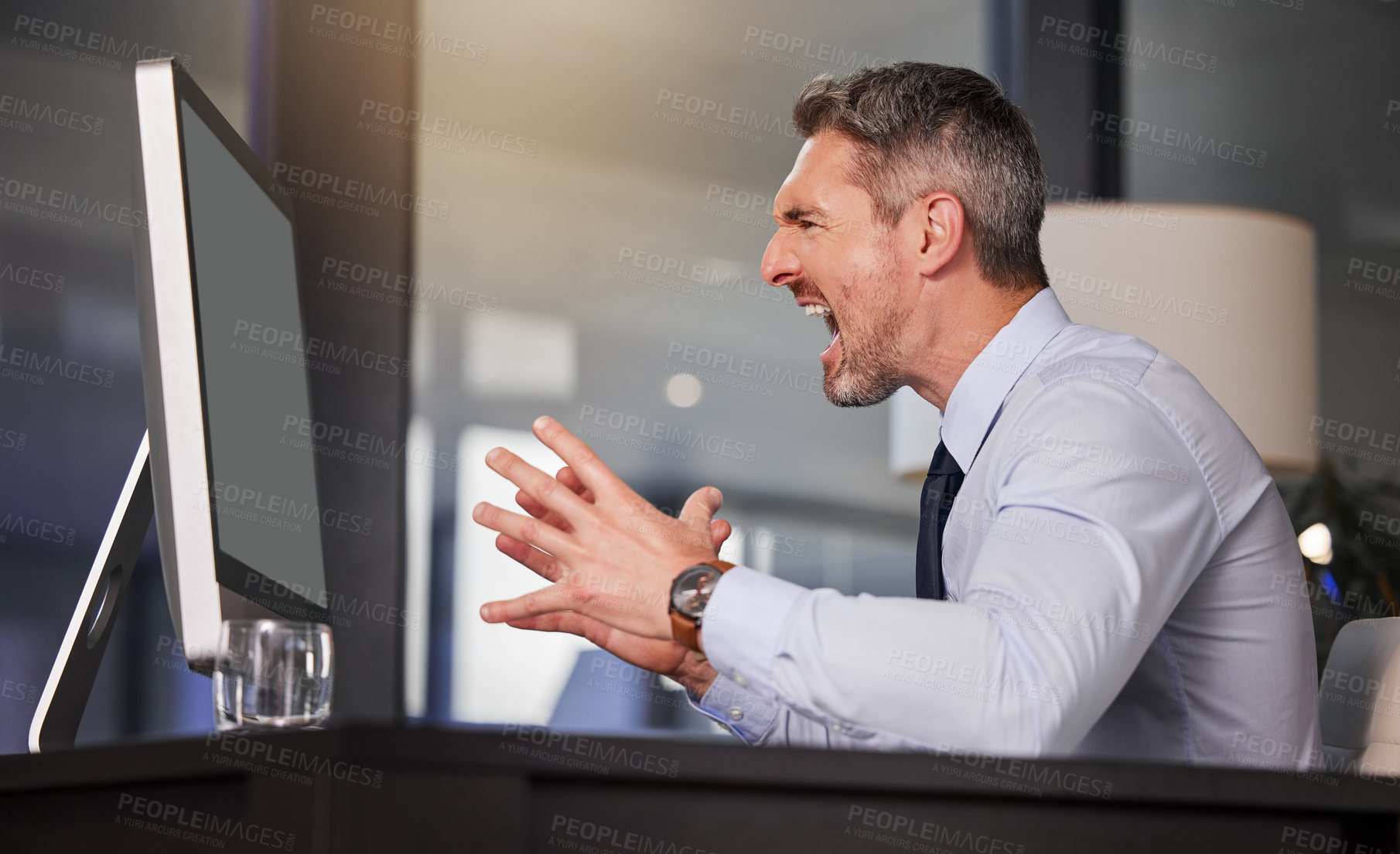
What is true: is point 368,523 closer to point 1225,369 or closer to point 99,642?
point 99,642

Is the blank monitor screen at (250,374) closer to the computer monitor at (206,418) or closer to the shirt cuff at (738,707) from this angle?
the computer monitor at (206,418)

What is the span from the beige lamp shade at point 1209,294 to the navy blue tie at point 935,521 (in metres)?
1.02

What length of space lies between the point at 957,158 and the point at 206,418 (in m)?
1.03

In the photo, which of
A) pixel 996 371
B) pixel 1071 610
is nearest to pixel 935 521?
pixel 996 371

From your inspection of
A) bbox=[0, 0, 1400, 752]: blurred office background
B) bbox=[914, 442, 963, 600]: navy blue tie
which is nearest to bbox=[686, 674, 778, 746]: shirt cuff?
bbox=[914, 442, 963, 600]: navy blue tie

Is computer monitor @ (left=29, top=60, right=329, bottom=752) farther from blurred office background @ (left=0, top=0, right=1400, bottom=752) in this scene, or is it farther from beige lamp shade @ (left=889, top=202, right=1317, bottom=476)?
beige lamp shade @ (left=889, top=202, right=1317, bottom=476)

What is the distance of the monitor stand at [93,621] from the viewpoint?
1.03 meters

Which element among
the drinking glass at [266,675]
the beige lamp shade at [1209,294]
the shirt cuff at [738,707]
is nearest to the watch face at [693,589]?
the drinking glass at [266,675]

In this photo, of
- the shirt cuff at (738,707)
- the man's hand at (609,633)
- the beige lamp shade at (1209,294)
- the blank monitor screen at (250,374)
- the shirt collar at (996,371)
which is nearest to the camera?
the blank monitor screen at (250,374)

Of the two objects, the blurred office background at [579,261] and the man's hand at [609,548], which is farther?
the blurred office background at [579,261]

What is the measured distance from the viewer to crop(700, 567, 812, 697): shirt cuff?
0.86m

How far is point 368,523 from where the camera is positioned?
275 centimetres

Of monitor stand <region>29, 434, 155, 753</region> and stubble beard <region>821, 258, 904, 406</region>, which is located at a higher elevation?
stubble beard <region>821, 258, 904, 406</region>

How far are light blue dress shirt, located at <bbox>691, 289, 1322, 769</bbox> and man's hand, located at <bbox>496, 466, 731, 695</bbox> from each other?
0.04 metres
